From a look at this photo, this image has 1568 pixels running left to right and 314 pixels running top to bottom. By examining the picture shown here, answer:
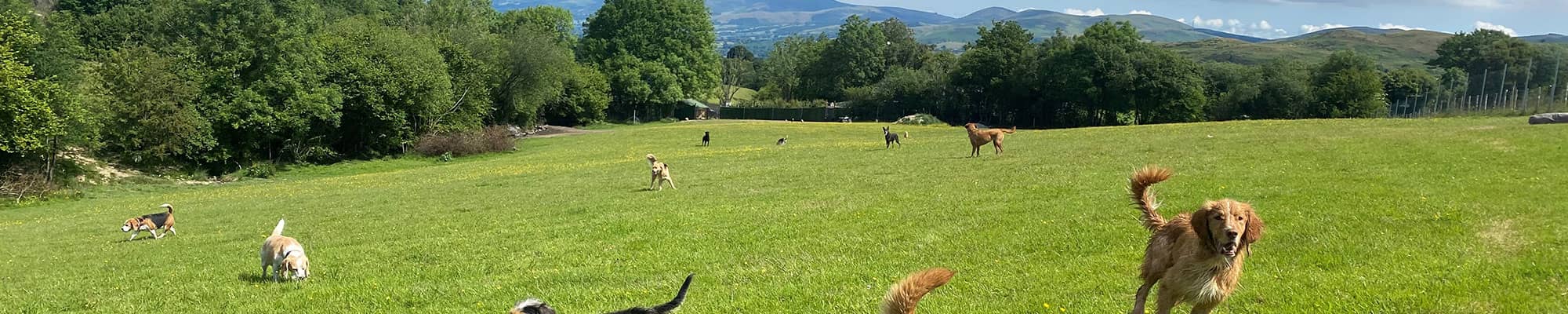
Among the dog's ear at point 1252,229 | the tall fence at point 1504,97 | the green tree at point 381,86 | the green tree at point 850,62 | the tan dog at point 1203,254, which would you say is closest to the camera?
the tan dog at point 1203,254

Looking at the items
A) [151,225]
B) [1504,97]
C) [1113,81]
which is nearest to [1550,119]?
[1504,97]

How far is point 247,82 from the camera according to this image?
49.6 metres

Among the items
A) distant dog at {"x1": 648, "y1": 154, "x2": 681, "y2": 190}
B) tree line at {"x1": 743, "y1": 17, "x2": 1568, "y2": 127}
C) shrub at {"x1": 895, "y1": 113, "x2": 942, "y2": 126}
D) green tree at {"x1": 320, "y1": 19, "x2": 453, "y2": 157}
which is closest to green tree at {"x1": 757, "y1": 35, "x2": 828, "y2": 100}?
tree line at {"x1": 743, "y1": 17, "x2": 1568, "y2": 127}

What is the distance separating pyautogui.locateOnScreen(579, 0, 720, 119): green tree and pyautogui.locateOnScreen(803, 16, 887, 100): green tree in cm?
2508

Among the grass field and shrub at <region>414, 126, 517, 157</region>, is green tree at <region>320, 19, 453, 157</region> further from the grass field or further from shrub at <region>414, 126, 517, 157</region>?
the grass field

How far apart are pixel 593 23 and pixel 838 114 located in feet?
105

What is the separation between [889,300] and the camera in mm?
4879

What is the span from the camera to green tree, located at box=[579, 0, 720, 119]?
92.8m

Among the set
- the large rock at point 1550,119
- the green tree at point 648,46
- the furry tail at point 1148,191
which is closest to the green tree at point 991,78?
the green tree at point 648,46

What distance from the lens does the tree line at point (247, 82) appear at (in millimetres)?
38281

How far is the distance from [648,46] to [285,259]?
83997mm

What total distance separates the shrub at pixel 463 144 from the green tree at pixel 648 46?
35742 mm

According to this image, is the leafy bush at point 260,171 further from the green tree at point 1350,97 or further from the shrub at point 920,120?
the green tree at point 1350,97

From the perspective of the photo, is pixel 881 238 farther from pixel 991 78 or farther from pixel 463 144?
pixel 991 78
